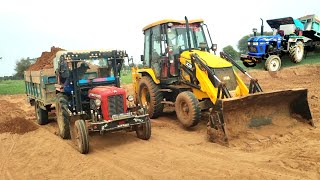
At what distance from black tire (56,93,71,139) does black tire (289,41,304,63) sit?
1245 cm

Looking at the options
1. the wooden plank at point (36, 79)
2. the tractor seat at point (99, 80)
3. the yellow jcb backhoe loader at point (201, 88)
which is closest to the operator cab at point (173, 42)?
the yellow jcb backhoe loader at point (201, 88)

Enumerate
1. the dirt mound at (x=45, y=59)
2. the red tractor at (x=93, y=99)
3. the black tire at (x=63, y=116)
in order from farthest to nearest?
the dirt mound at (x=45, y=59), the black tire at (x=63, y=116), the red tractor at (x=93, y=99)

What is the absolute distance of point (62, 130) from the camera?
27.4 ft

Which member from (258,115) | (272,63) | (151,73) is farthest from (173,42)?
(272,63)

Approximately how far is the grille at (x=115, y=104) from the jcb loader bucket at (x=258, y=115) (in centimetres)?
200

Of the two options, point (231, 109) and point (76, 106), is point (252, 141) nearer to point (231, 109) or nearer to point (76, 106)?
point (231, 109)

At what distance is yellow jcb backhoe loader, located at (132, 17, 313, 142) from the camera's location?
23.5ft

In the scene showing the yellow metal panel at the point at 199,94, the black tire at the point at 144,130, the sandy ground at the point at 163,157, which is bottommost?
the sandy ground at the point at 163,157

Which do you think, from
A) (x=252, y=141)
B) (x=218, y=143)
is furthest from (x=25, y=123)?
(x=252, y=141)

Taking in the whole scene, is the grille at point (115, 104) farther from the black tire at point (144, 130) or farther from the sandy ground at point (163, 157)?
the sandy ground at point (163, 157)

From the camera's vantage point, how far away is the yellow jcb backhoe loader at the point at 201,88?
7.17 metres

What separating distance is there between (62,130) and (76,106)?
0.84 meters

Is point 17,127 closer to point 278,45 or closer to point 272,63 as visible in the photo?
point 272,63

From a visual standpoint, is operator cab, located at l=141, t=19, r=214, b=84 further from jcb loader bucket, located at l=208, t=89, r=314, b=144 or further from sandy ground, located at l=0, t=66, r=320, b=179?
jcb loader bucket, located at l=208, t=89, r=314, b=144
